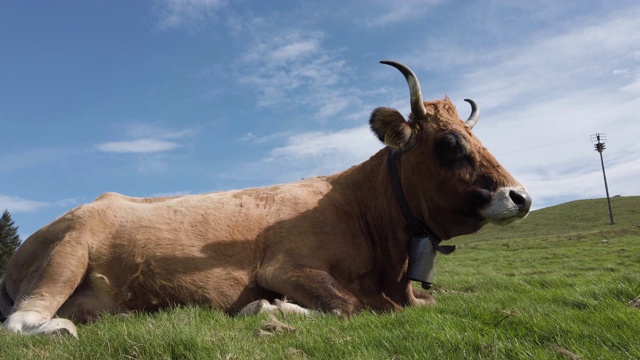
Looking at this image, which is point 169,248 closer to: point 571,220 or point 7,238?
→ point 7,238

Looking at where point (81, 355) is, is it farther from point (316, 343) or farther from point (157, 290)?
point (157, 290)

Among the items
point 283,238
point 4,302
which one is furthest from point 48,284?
point 283,238

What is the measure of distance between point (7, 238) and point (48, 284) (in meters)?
66.0

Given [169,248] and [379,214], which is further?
[379,214]

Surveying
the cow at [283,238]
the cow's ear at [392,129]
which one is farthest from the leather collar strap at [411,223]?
the cow's ear at [392,129]

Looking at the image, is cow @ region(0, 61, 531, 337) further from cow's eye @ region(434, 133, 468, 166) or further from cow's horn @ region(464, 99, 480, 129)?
cow's horn @ region(464, 99, 480, 129)

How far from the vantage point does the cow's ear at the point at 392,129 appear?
634cm

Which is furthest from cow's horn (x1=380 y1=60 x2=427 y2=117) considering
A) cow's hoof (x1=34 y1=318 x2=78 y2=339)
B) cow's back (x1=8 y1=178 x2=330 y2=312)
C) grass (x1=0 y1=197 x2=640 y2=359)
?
cow's hoof (x1=34 y1=318 x2=78 y2=339)

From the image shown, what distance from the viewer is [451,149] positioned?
6.12 metres

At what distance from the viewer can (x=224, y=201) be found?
Answer: 6.89 meters

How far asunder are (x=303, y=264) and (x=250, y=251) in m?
0.81

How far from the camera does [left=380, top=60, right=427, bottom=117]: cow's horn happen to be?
6453 millimetres

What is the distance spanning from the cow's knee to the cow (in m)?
0.09

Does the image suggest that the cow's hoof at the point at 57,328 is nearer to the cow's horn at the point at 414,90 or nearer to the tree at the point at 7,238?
the cow's horn at the point at 414,90
